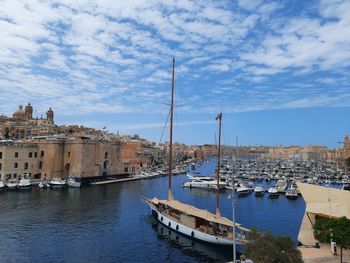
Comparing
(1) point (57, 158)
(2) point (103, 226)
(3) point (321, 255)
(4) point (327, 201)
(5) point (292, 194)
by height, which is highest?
(1) point (57, 158)

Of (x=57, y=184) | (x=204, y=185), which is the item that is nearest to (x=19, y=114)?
(x=57, y=184)

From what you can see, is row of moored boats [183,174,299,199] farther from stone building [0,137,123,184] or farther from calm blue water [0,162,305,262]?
stone building [0,137,123,184]

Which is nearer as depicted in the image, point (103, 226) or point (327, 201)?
point (327, 201)

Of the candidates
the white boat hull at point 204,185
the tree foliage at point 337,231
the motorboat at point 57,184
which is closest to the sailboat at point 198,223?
the tree foliage at point 337,231

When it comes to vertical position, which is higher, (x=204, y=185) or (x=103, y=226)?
(x=204, y=185)

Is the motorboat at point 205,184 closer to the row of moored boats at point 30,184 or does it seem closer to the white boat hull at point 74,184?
the white boat hull at point 74,184

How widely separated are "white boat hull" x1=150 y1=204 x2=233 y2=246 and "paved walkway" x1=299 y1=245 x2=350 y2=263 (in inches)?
201

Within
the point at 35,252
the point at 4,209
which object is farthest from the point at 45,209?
the point at 35,252

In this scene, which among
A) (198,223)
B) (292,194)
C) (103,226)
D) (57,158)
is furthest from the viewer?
(57,158)

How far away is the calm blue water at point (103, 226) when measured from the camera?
20.8 meters

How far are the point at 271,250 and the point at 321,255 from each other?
6.78 meters

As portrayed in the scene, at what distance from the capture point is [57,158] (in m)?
55.5

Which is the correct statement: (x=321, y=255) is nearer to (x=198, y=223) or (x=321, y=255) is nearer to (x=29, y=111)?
(x=198, y=223)

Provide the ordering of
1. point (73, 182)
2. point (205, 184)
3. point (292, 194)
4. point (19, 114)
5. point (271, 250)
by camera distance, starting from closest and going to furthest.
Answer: point (271, 250), point (292, 194), point (73, 182), point (205, 184), point (19, 114)
